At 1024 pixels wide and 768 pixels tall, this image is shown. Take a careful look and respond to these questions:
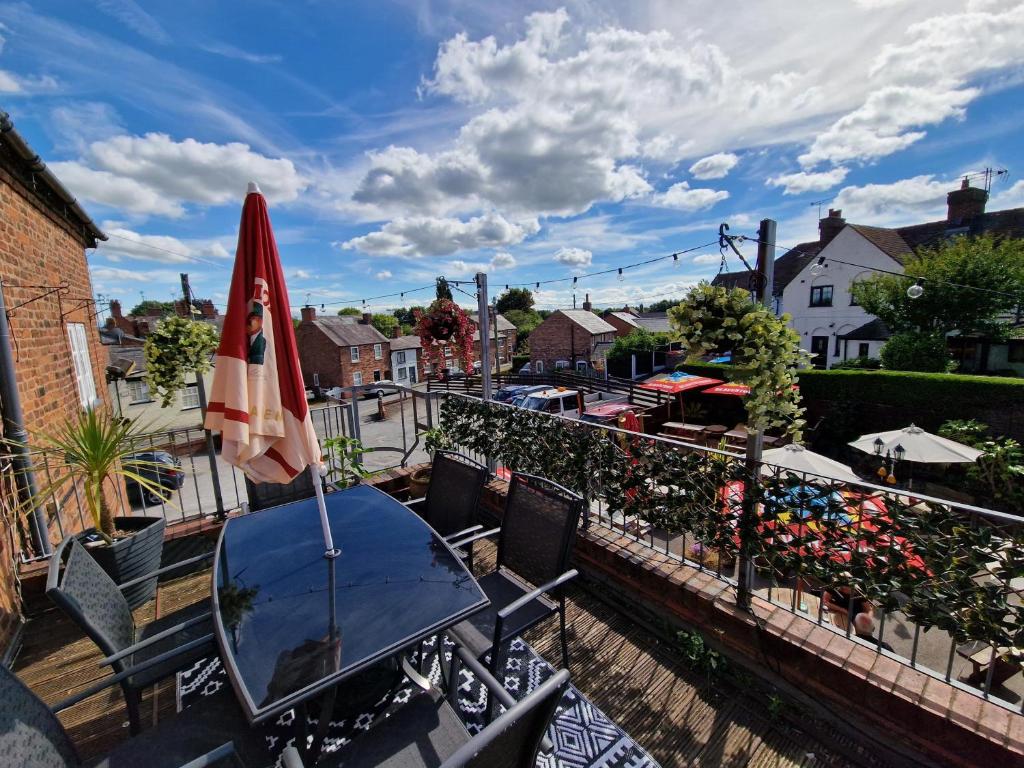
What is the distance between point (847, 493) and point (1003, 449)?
10394 mm

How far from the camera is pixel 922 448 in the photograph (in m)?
7.44

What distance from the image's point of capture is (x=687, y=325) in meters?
2.52

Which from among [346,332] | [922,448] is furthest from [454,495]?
[346,332]

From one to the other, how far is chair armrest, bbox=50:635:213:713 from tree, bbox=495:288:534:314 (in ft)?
211

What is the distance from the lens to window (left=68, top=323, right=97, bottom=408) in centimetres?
489

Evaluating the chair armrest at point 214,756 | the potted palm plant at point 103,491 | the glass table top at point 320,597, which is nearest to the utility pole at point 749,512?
the glass table top at point 320,597

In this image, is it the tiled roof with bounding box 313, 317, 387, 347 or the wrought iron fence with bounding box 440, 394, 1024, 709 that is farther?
the tiled roof with bounding box 313, 317, 387, 347

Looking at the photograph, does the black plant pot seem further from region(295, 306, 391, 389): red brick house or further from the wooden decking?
region(295, 306, 391, 389): red brick house

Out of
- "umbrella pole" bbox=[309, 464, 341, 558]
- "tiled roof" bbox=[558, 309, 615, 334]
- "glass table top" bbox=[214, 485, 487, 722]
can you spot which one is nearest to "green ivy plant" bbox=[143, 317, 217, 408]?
"glass table top" bbox=[214, 485, 487, 722]

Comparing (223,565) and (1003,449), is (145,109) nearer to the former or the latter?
(223,565)

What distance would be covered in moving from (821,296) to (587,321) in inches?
645

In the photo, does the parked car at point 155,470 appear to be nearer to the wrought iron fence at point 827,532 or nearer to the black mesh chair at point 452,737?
the black mesh chair at point 452,737

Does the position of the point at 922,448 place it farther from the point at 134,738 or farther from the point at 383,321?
the point at 383,321

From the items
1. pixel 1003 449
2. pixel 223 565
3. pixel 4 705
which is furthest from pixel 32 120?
pixel 1003 449
